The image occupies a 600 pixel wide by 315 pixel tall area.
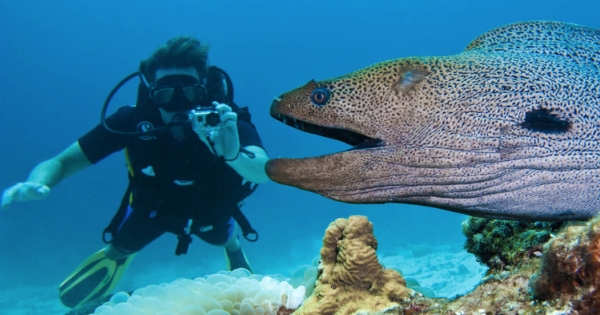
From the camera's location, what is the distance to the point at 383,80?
72.4 inches

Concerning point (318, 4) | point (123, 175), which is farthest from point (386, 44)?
point (123, 175)

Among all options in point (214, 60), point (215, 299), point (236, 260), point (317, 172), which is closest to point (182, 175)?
point (236, 260)

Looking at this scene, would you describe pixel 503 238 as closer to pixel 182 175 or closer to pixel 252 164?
pixel 252 164

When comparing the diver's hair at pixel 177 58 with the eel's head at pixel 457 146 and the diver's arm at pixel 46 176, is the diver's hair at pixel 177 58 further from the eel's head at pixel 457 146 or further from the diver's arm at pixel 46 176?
the eel's head at pixel 457 146

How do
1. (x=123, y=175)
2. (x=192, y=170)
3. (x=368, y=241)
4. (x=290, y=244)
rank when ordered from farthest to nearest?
(x=123, y=175) → (x=290, y=244) → (x=192, y=170) → (x=368, y=241)

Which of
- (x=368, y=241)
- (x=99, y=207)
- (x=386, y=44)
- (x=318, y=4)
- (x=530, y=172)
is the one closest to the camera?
(x=530, y=172)

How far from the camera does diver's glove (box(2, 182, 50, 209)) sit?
15.5 feet

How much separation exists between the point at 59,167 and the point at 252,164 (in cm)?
349

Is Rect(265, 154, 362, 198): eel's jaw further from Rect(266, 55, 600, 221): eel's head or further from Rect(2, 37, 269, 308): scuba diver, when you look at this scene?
Rect(2, 37, 269, 308): scuba diver

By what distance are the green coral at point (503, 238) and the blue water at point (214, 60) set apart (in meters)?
21.6

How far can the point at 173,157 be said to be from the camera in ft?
21.3

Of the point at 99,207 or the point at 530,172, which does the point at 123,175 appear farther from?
the point at 530,172

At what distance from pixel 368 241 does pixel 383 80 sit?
0.92 meters

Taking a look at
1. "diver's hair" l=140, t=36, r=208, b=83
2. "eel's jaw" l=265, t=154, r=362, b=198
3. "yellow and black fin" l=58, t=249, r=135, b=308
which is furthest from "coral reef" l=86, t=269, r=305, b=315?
"yellow and black fin" l=58, t=249, r=135, b=308
